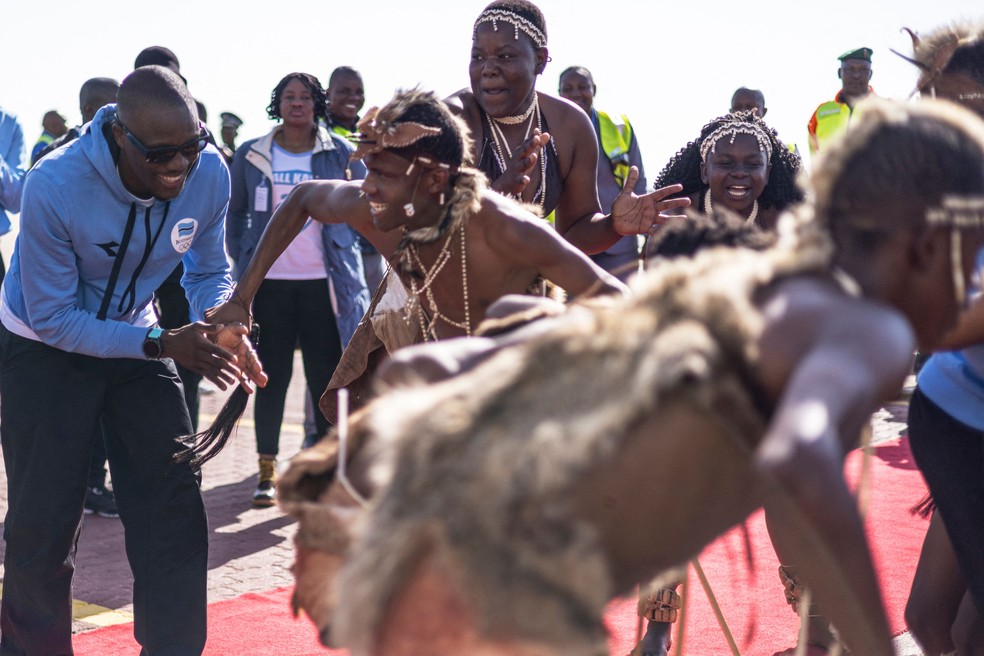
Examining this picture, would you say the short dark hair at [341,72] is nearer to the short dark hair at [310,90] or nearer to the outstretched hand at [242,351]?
the short dark hair at [310,90]

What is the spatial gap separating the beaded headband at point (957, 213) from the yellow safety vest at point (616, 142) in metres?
5.95

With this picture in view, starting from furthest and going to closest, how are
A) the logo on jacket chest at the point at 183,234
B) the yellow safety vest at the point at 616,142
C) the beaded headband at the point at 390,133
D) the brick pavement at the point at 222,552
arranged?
the yellow safety vest at the point at 616,142, the brick pavement at the point at 222,552, the logo on jacket chest at the point at 183,234, the beaded headband at the point at 390,133

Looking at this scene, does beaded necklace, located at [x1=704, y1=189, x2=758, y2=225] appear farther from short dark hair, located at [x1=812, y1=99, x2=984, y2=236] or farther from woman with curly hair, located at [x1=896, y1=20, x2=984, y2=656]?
short dark hair, located at [x1=812, y1=99, x2=984, y2=236]

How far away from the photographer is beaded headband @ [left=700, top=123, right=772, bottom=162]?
4641mm

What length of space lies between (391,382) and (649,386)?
2.11 feet

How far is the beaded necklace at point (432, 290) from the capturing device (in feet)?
12.2

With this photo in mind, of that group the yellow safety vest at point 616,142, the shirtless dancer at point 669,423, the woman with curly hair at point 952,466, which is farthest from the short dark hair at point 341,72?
the shirtless dancer at point 669,423

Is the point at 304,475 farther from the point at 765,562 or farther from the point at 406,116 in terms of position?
the point at 765,562

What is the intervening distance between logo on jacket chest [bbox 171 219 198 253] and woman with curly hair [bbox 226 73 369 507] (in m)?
2.36

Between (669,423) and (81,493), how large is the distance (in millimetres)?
2597

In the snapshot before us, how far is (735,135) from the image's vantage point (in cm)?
462

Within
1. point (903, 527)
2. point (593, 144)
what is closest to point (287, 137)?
point (593, 144)

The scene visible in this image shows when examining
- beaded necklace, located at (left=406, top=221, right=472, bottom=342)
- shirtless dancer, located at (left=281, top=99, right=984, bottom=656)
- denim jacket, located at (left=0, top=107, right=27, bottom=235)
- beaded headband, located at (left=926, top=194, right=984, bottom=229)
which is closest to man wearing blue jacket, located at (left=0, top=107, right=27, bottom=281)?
denim jacket, located at (left=0, top=107, right=27, bottom=235)

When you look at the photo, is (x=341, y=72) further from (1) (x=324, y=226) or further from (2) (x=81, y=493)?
(2) (x=81, y=493)
